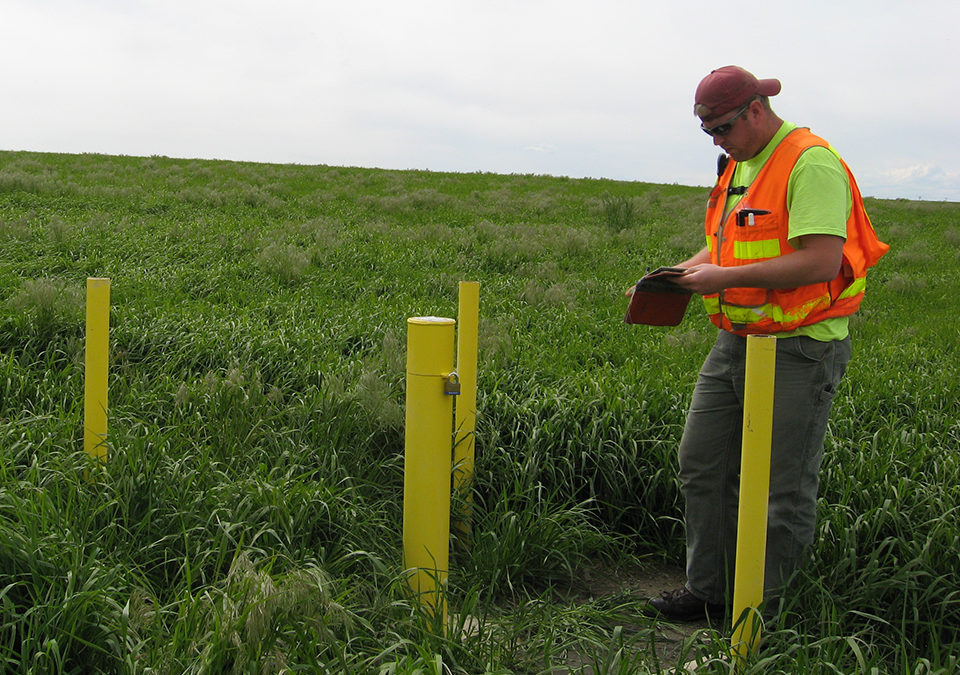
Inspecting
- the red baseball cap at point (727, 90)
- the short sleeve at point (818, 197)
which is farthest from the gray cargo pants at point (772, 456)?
the red baseball cap at point (727, 90)

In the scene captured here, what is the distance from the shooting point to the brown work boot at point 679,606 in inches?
127

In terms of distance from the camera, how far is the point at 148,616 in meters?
2.40

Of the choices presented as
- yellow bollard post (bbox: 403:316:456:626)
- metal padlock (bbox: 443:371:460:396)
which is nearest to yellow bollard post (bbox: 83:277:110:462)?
yellow bollard post (bbox: 403:316:456:626)

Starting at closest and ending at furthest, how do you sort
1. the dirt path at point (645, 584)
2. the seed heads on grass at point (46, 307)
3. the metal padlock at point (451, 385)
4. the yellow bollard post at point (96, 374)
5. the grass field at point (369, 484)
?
the grass field at point (369, 484), the metal padlock at point (451, 385), the dirt path at point (645, 584), the yellow bollard post at point (96, 374), the seed heads on grass at point (46, 307)

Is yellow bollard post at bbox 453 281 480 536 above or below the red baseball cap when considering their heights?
below

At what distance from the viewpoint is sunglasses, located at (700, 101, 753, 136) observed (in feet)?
9.25

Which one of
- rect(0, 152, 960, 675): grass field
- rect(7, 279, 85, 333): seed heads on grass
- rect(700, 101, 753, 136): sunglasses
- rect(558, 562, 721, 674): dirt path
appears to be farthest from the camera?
rect(7, 279, 85, 333): seed heads on grass

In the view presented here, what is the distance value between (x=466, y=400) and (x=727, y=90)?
1.73m

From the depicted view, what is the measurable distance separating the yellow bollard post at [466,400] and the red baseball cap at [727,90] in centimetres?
Result: 114

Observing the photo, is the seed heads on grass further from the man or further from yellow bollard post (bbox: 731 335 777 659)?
yellow bollard post (bbox: 731 335 777 659)

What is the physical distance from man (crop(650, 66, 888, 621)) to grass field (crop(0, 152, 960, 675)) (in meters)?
0.51

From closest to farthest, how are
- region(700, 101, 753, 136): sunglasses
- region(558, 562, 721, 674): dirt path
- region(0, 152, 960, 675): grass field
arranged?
region(0, 152, 960, 675): grass field, region(700, 101, 753, 136): sunglasses, region(558, 562, 721, 674): dirt path

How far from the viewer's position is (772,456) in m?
2.88

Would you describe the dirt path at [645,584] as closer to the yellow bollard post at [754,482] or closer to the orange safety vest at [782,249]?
the yellow bollard post at [754,482]
